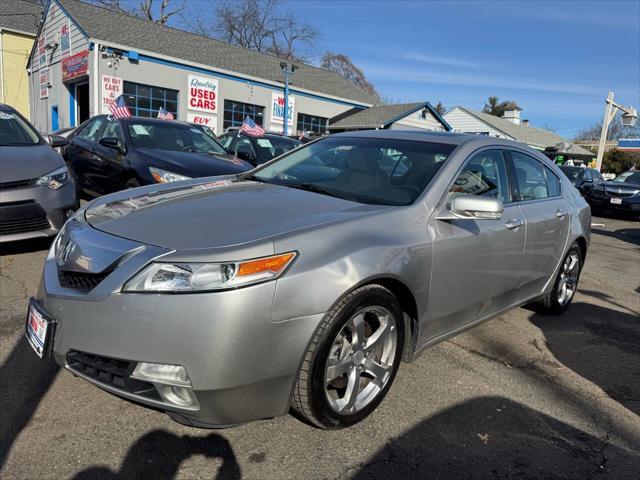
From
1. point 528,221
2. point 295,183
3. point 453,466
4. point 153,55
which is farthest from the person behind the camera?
point 153,55

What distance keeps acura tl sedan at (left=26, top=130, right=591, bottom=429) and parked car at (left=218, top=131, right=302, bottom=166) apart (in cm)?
612

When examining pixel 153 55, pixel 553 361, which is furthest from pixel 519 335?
pixel 153 55

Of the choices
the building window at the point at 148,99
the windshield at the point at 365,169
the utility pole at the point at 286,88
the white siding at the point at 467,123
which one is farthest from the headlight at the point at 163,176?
the white siding at the point at 467,123

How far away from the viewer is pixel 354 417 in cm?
260

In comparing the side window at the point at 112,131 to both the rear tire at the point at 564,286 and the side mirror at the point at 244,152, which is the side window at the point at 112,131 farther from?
the rear tire at the point at 564,286

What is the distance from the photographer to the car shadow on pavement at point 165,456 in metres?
2.15

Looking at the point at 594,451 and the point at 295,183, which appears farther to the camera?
the point at 295,183

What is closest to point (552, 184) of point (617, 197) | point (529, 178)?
point (529, 178)

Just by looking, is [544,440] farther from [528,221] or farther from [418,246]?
[528,221]

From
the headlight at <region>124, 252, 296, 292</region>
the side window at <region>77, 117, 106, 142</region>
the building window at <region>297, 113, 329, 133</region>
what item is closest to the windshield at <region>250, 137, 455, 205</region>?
the headlight at <region>124, 252, 296, 292</region>

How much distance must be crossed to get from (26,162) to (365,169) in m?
3.64

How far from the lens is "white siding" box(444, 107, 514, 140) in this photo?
136ft

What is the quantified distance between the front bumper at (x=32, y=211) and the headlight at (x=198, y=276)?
3.27 meters

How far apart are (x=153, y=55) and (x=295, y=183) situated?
56.3 ft
